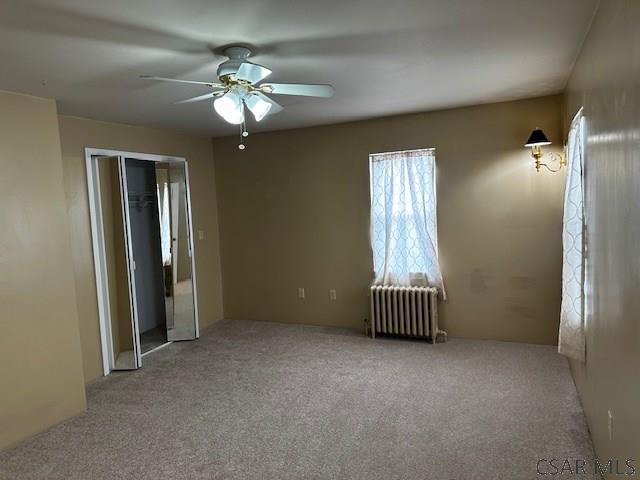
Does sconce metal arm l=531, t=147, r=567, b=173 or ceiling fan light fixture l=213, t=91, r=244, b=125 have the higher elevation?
ceiling fan light fixture l=213, t=91, r=244, b=125

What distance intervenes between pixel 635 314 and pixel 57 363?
349 cm

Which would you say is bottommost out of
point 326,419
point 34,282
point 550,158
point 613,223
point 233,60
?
point 326,419

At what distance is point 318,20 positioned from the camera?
202cm

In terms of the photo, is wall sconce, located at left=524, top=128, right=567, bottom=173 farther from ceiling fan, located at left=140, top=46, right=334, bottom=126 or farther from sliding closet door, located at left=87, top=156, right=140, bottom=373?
sliding closet door, located at left=87, top=156, right=140, bottom=373

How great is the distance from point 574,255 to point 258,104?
7.34ft

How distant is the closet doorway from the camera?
3996mm

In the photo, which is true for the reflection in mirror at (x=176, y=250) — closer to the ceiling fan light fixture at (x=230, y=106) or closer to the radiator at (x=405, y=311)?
the radiator at (x=405, y=311)

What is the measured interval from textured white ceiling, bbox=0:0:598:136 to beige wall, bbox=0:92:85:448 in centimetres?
31

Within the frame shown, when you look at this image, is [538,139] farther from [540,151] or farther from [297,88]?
[297,88]

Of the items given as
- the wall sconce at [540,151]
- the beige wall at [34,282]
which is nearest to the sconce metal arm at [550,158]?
the wall sconce at [540,151]

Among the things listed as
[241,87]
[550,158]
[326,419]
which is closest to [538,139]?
[550,158]

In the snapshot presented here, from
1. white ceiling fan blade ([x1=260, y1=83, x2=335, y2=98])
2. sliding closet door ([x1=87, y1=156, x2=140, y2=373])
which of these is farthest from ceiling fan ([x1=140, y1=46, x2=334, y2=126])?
sliding closet door ([x1=87, y1=156, x2=140, y2=373])

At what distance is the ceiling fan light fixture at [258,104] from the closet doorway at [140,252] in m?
2.08

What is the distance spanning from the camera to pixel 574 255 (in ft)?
9.12
